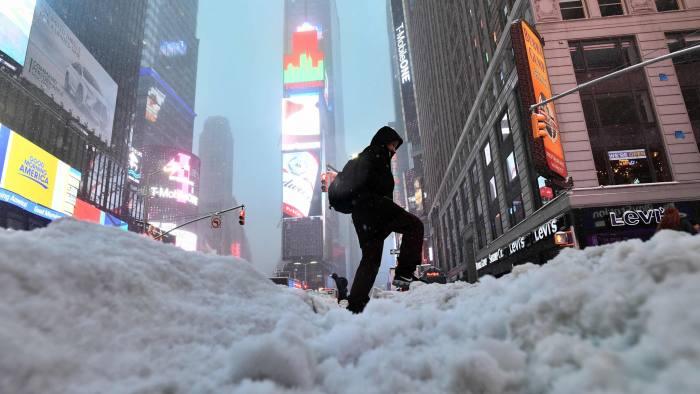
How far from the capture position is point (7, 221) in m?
35.7

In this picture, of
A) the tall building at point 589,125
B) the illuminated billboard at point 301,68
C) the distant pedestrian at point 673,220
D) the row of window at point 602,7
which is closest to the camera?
the distant pedestrian at point 673,220

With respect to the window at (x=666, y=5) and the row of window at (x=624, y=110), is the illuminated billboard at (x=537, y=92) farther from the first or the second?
the window at (x=666, y=5)

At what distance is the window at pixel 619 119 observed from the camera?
2069cm

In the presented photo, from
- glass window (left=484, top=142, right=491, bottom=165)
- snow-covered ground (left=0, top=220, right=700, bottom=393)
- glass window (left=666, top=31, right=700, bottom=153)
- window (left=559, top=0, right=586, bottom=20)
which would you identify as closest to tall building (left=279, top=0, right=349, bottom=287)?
glass window (left=484, top=142, right=491, bottom=165)

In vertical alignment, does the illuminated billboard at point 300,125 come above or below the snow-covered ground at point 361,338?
above

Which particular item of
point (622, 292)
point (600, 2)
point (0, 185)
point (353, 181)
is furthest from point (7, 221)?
point (600, 2)

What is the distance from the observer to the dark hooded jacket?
15.9 ft

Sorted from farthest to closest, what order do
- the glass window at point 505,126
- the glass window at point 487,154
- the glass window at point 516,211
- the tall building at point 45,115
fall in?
1. the tall building at point 45,115
2. the glass window at point 487,154
3. the glass window at point 505,126
4. the glass window at point 516,211

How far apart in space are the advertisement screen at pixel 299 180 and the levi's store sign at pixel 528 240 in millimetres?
116370

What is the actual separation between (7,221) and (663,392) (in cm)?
4716

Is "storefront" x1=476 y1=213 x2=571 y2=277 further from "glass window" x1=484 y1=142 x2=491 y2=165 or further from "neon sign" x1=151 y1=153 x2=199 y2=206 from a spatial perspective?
"neon sign" x1=151 y1=153 x2=199 y2=206

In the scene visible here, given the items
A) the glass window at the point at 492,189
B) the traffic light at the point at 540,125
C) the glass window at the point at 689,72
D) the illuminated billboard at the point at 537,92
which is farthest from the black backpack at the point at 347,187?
the glass window at the point at 492,189

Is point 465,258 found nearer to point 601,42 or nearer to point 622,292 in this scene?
point 601,42

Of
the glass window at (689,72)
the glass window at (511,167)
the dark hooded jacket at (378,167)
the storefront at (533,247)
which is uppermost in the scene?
the glass window at (689,72)
